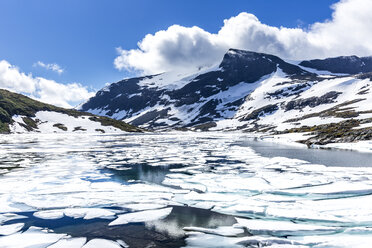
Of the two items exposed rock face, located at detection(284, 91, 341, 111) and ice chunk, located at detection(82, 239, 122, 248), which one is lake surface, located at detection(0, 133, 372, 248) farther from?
exposed rock face, located at detection(284, 91, 341, 111)

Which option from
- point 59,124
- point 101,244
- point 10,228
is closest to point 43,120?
point 59,124

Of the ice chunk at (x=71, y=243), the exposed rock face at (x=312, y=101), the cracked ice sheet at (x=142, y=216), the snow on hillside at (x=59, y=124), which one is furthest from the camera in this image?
the exposed rock face at (x=312, y=101)

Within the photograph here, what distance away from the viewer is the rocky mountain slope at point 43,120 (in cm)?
11080

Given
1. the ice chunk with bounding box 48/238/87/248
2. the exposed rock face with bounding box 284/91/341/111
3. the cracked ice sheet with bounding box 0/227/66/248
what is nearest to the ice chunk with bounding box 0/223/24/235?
the cracked ice sheet with bounding box 0/227/66/248

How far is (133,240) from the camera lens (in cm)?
811

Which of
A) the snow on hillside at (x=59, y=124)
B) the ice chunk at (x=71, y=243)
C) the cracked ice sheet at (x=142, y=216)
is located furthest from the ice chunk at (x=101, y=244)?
the snow on hillside at (x=59, y=124)

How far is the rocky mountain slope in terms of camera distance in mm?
110800

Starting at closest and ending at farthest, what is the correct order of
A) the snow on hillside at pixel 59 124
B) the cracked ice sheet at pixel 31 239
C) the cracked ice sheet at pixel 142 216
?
the cracked ice sheet at pixel 31 239 < the cracked ice sheet at pixel 142 216 < the snow on hillside at pixel 59 124

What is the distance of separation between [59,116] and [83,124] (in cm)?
1739

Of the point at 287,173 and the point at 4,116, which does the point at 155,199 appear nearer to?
the point at 287,173

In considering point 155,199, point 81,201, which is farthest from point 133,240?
point 81,201

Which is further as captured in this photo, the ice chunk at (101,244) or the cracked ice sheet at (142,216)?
the cracked ice sheet at (142,216)

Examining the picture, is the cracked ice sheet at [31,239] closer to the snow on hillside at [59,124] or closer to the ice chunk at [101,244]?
the ice chunk at [101,244]

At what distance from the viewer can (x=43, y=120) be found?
125750mm
